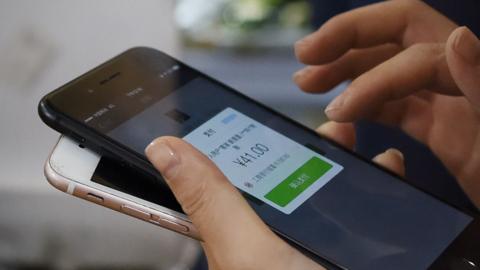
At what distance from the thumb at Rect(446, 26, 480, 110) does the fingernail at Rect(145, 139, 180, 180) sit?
0.17 metres

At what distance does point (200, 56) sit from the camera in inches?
48.1

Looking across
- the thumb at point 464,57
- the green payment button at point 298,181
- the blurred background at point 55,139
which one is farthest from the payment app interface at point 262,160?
the blurred background at point 55,139

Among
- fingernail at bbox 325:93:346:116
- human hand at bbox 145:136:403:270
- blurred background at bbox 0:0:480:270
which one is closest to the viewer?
human hand at bbox 145:136:403:270

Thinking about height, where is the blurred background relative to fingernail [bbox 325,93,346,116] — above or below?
below

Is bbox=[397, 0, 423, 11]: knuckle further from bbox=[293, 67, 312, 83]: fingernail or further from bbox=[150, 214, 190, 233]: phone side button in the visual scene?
bbox=[150, 214, 190, 233]: phone side button

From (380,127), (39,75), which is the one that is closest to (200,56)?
(39,75)

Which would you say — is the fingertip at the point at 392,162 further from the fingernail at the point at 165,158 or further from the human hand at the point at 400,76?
the fingernail at the point at 165,158

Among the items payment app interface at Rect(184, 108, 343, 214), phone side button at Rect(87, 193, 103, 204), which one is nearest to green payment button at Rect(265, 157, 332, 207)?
payment app interface at Rect(184, 108, 343, 214)

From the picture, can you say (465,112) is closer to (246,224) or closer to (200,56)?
(246,224)

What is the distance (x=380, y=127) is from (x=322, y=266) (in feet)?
0.89

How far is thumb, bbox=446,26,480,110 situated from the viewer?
1.40 ft

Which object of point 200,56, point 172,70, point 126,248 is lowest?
point 126,248

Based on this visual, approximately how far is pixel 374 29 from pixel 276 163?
145 millimetres

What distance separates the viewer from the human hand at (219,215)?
1.33 feet
